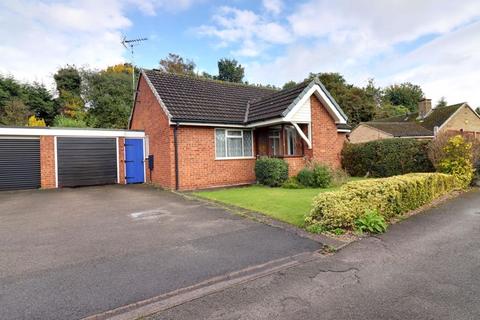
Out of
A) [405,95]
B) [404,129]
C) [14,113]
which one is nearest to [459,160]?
[404,129]

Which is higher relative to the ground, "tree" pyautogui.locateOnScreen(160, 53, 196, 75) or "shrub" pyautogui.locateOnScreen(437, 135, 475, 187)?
"tree" pyautogui.locateOnScreen(160, 53, 196, 75)

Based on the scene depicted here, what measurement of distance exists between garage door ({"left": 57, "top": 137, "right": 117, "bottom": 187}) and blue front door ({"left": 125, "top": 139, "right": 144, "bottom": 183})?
0.62 metres

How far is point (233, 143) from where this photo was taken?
14.6 metres

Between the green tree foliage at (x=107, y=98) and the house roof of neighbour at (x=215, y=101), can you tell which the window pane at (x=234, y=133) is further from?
the green tree foliage at (x=107, y=98)

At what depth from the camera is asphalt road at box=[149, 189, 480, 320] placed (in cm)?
326

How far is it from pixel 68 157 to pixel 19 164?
202cm

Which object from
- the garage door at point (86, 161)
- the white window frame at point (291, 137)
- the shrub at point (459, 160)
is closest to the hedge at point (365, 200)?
the shrub at point (459, 160)

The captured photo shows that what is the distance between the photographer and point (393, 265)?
4.60m

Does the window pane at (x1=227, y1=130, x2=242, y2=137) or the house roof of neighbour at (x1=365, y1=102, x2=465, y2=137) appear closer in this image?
the window pane at (x1=227, y1=130, x2=242, y2=137)

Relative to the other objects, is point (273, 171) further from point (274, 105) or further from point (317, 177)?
point (274, 105)

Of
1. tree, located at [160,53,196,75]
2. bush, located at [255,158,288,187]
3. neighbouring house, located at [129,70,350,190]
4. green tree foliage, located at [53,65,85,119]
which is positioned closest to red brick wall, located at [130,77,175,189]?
neighbouring house, located at [129,70,350,190]

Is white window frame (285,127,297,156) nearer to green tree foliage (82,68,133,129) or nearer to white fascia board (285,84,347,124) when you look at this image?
white fascia board (285,84,347,124)

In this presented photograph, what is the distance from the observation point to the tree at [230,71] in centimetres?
5353

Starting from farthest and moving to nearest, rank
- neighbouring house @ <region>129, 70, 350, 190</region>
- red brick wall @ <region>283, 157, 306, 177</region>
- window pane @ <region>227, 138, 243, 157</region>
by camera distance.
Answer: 1. window pane @ <region>227, 138, 243, 157</region>
2. red brick wall @ <region>283, 157, 306, 177</region>
3. neighbouring house @ <region>129, 70, 350, 190</region>
